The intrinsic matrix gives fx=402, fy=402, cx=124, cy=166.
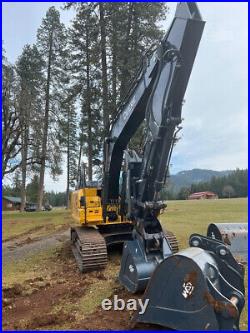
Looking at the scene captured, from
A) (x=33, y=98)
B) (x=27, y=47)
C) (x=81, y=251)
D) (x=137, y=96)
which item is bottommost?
(x=81, y=251)

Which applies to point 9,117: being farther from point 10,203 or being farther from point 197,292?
point 10,203

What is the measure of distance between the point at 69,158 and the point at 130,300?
147 feet

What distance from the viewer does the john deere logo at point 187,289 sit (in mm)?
4251

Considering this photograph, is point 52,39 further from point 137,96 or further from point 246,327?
point 246,327

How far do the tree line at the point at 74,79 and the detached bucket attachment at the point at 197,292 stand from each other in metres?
14.6

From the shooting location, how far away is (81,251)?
8266 millimetres

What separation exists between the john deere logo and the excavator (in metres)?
0.01

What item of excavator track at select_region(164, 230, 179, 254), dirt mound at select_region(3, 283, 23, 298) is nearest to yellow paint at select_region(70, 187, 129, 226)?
excavator track at select_region(164, 230, 179, 254)

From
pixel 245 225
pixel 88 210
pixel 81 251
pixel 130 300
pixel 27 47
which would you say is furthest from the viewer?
pixel 27 47

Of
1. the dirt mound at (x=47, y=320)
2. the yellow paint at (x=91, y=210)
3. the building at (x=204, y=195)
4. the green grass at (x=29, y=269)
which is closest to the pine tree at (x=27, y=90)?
the green grass at (x=29, y=269)

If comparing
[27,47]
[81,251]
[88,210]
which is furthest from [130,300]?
[27,47]

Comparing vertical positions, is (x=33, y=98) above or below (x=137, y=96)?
above

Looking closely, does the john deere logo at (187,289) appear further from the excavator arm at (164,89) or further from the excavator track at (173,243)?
the excavator track at (173,243)

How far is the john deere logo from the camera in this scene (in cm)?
425
